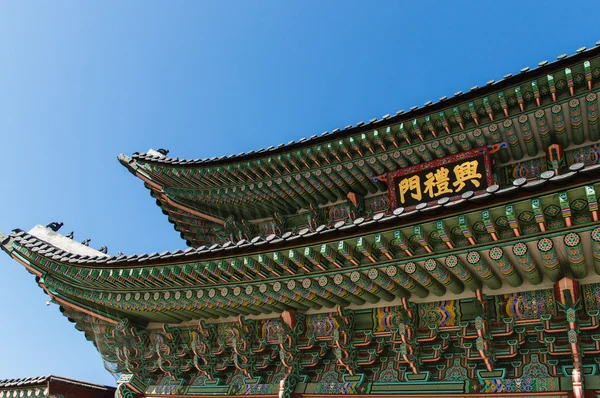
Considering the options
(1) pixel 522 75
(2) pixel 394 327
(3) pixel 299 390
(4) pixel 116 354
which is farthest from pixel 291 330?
(1) pixel 522 75

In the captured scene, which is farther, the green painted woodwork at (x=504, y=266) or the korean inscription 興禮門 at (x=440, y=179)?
the korean inscription 興禮門 at (x=440, y=179)

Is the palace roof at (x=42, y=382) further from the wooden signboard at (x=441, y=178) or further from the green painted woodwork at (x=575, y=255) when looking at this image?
the green painted woodwork at (x=575, y=255)

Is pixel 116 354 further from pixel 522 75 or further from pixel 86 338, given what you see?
pixel 522 75

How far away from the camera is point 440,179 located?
9.85 m

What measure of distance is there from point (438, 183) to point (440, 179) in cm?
11

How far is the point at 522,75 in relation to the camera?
8.73 meters

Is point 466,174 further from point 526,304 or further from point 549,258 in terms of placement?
point 549,258

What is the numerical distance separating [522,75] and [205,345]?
27.0 feet

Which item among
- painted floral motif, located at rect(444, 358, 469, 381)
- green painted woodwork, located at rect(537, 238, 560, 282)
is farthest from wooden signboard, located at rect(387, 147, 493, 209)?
painted floral motif, located at rect(444, 358, 469, 381)

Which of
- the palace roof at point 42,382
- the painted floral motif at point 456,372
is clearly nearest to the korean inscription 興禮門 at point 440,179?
the painted floral motif at point 456,372

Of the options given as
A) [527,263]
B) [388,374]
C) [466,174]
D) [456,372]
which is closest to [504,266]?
[527,263]

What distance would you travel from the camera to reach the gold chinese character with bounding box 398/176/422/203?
393 inches

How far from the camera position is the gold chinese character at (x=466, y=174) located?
9.39 m

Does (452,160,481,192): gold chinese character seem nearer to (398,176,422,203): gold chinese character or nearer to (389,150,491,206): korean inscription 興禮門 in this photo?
(389,150,491,206): korean inscription 興禮門
